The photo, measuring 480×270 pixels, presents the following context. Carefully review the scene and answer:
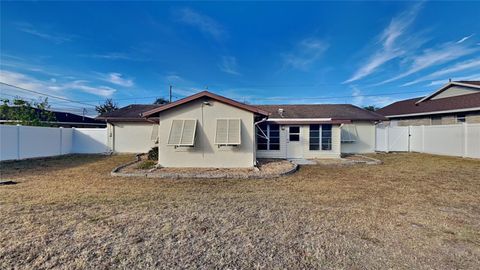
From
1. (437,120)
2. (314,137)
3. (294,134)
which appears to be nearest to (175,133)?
(294,134)

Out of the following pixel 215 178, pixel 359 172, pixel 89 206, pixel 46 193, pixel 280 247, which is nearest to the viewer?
pixel 280 247

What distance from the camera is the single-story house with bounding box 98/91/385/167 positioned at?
10797 millimetres

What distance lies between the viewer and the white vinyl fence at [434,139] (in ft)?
46.9

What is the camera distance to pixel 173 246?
358 cm

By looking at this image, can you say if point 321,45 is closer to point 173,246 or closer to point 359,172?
point 359,172

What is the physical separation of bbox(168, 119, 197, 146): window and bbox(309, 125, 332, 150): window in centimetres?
803

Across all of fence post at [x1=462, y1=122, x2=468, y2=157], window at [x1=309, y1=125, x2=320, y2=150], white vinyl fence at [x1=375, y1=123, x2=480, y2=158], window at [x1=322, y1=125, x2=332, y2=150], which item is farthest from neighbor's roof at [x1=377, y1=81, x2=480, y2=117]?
window at [x1=309, y1=125, x2=320, y2=150]

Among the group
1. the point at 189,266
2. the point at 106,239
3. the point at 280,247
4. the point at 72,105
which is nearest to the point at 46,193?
the point at 106,239

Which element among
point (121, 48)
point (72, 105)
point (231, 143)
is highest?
point (121, 48)

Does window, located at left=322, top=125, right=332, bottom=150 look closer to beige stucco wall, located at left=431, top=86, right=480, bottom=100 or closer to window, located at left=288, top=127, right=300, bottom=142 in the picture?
window, located at left=288, top=127, right=300, bottom=142

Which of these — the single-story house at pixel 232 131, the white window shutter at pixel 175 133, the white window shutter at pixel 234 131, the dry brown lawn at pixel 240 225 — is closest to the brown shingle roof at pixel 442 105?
the single-story house at pixel 232 131

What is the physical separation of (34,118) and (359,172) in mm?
24275

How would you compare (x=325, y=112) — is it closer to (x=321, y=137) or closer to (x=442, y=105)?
(x=321, y=137)

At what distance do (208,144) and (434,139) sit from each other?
57.3 feet
